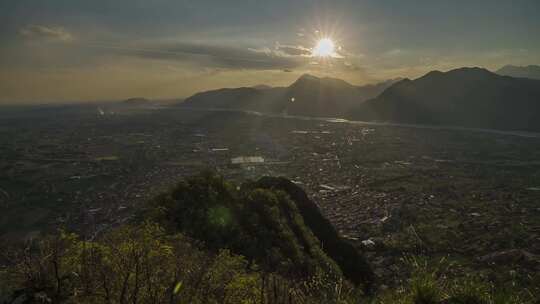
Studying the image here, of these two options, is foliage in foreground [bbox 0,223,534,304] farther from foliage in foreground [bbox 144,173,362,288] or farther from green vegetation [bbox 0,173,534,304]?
foliage in foreground [bbox 144,173,362,288]

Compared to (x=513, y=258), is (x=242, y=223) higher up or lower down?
higher up

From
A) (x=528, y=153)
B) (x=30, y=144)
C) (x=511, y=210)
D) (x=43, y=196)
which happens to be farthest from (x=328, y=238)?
(x=30, y=144)

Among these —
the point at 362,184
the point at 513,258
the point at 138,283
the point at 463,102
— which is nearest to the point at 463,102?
the point at 463,102

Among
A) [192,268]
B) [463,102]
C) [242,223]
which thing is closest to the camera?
[192,268]

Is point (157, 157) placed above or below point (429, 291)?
below

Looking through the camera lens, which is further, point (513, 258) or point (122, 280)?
point (513, 258)

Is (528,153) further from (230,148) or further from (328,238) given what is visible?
(328,238)

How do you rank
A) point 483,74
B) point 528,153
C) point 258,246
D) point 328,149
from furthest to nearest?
point 483,74 → point 328,149 → point 528,153 → point 258,246

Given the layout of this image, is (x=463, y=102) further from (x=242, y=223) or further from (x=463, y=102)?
(x=242, y=223)
